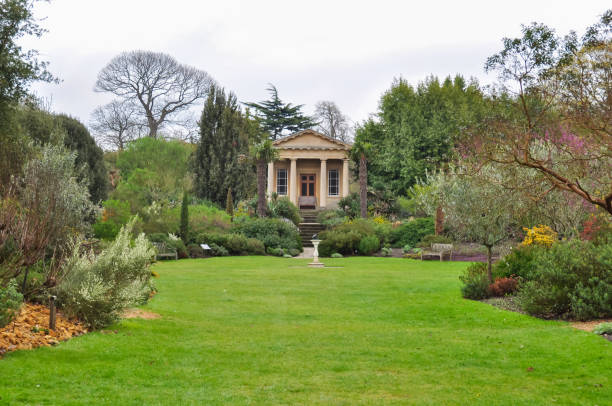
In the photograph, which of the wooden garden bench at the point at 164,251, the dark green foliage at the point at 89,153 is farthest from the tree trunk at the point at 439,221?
the dark green foliage at the point at 89,153

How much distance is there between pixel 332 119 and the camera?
60656 millimetres

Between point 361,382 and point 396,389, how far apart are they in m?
0.45

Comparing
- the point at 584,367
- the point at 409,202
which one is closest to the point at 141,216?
the point at 409,202

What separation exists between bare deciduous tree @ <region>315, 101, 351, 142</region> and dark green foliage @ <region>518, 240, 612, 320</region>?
5012 centimetres

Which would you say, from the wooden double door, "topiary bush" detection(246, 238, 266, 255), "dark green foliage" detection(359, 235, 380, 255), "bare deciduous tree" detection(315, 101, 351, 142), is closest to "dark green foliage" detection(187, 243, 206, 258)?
"topiary bush" detection(246, 238, 266, 255)

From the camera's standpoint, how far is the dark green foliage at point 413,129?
141ft

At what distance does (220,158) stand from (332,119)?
2361 cm

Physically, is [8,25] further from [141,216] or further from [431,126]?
[431,126]

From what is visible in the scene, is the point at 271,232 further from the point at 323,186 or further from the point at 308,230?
the point at 323,186

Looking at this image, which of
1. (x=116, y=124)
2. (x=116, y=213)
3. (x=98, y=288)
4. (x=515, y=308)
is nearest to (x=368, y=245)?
(x=116, y=213)

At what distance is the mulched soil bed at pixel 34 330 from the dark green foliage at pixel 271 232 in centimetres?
1963

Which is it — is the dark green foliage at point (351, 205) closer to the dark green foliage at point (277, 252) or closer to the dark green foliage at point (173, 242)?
the dark green foliage at point (277, 252)

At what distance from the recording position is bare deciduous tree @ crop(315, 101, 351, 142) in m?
60.4

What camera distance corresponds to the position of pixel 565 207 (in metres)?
19.3
